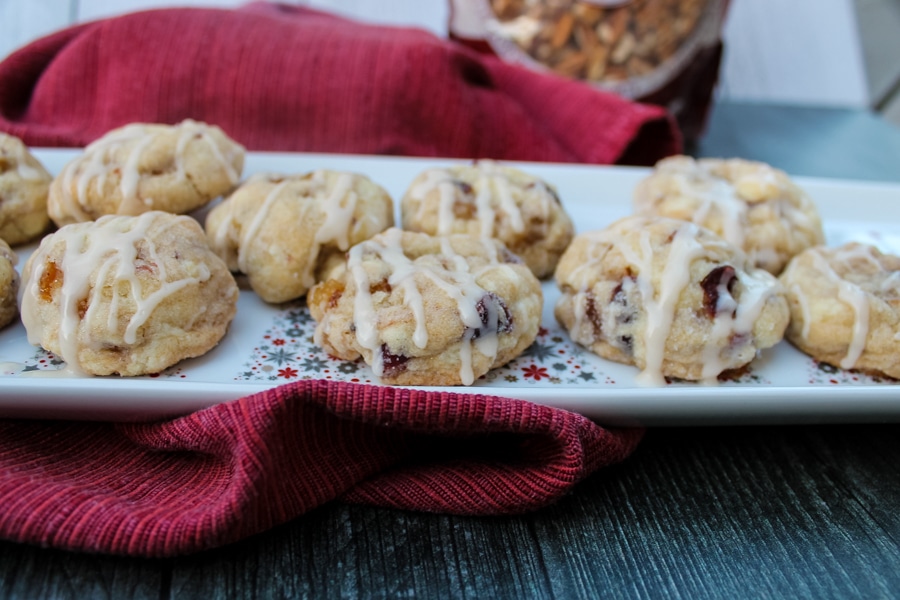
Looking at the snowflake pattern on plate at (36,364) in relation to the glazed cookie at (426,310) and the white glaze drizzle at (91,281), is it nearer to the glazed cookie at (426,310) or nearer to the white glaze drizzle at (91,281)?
the white glaze drizzle at (91,281)

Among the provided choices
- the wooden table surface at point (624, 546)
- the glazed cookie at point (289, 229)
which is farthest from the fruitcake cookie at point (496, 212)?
the wooden table surface at point (624, 546)

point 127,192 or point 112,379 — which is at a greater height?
point 127,192

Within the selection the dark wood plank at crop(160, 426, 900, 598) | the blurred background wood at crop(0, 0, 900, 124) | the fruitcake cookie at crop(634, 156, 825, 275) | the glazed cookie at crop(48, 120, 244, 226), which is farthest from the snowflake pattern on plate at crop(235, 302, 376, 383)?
the blurred background wood at crop(0, 0, 900, 124)

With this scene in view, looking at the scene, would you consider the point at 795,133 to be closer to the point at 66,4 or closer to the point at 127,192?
the point at 127,192

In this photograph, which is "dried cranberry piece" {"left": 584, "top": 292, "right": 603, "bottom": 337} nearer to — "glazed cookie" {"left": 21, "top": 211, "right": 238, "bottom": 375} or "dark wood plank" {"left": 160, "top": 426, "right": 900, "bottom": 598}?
"dark wood plank" {"left": 160, "top": 426, "right": 900, "bottom": 598}

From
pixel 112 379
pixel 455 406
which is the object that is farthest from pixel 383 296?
pixel 112 379

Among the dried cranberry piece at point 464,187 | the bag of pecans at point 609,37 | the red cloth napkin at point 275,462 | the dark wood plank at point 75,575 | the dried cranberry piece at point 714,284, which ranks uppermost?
the bag of pecans at point 609,37
